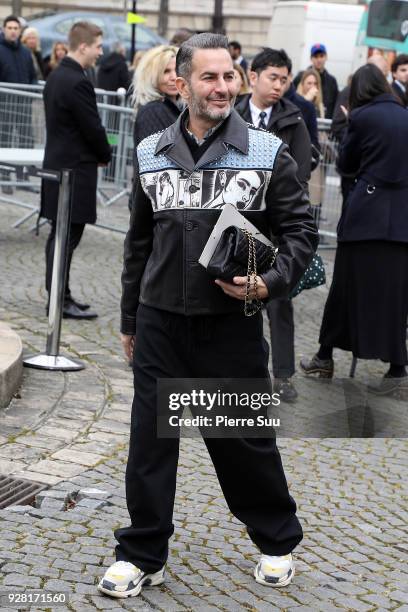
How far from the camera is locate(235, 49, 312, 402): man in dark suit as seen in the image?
704 centimetres

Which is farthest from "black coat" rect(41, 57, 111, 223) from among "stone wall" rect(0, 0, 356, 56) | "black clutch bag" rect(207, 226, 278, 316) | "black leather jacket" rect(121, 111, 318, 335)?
"stone wall" rect(0, 0, 356, 56)

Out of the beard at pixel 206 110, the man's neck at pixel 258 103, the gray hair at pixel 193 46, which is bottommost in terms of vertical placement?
the man's neck at pixel 258 103

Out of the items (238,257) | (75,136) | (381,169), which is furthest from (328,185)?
(238,257)

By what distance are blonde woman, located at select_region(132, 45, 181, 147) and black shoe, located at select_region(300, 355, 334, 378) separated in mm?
1757

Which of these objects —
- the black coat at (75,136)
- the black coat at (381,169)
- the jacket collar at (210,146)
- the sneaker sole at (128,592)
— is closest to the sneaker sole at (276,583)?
the sneaker sole at (128,592)

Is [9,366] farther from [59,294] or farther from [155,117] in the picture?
[155,117]

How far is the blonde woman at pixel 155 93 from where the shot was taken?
7328 mm

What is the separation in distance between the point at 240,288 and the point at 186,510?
145cm

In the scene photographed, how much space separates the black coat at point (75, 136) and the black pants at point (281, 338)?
1897mm

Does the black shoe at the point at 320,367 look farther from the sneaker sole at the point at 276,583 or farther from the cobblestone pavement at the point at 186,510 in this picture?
the sneaker sole at the point at 276,583

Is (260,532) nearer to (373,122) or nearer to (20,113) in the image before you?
(373,122)

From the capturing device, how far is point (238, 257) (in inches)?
159

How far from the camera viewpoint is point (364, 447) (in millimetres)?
6438

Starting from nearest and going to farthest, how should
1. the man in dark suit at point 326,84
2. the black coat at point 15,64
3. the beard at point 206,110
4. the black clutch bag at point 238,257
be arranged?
the black clutch bag at point 238,257
the beard at point 206,110
the black coat at point 15,64
the man in dark suit at point 326,84
